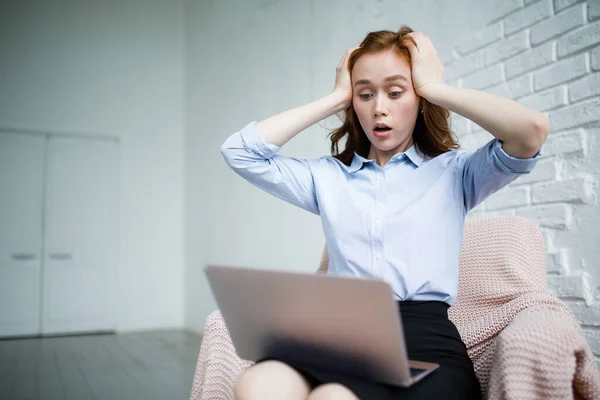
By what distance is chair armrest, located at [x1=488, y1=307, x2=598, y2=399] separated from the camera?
100 centimetres

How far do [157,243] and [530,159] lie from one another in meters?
5.15

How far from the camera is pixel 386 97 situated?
131 centimetres

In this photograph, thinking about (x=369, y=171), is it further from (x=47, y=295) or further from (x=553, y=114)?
(x=47, y=295)

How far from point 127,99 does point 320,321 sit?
Answer: 5.43 metres

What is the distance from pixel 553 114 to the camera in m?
1.95

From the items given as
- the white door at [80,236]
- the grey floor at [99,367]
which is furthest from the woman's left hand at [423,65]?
the white door at [80,236]

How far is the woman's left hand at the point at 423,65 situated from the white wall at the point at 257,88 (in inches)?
43.5

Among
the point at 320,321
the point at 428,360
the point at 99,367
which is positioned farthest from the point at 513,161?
the point at 99,367

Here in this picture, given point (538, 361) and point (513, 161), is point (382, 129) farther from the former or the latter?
point (538, 361)

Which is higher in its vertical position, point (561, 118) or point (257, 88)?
point (257, 88)

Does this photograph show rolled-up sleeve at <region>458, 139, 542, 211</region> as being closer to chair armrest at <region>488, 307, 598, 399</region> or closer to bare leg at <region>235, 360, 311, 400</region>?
chair armrest at <region>488, 307, 598, 399</region>

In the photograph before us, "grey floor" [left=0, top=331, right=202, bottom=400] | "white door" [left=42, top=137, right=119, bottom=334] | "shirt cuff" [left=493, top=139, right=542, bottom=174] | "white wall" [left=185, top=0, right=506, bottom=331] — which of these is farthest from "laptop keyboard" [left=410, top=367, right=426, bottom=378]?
"white door" [left=42, top=137, right=119, bottom=334]

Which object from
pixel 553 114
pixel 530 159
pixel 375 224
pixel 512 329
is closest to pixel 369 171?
pixel 375 224

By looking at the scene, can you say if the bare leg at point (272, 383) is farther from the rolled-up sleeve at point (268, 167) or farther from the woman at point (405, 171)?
the rolled-up sleeve at point (268, 167)
